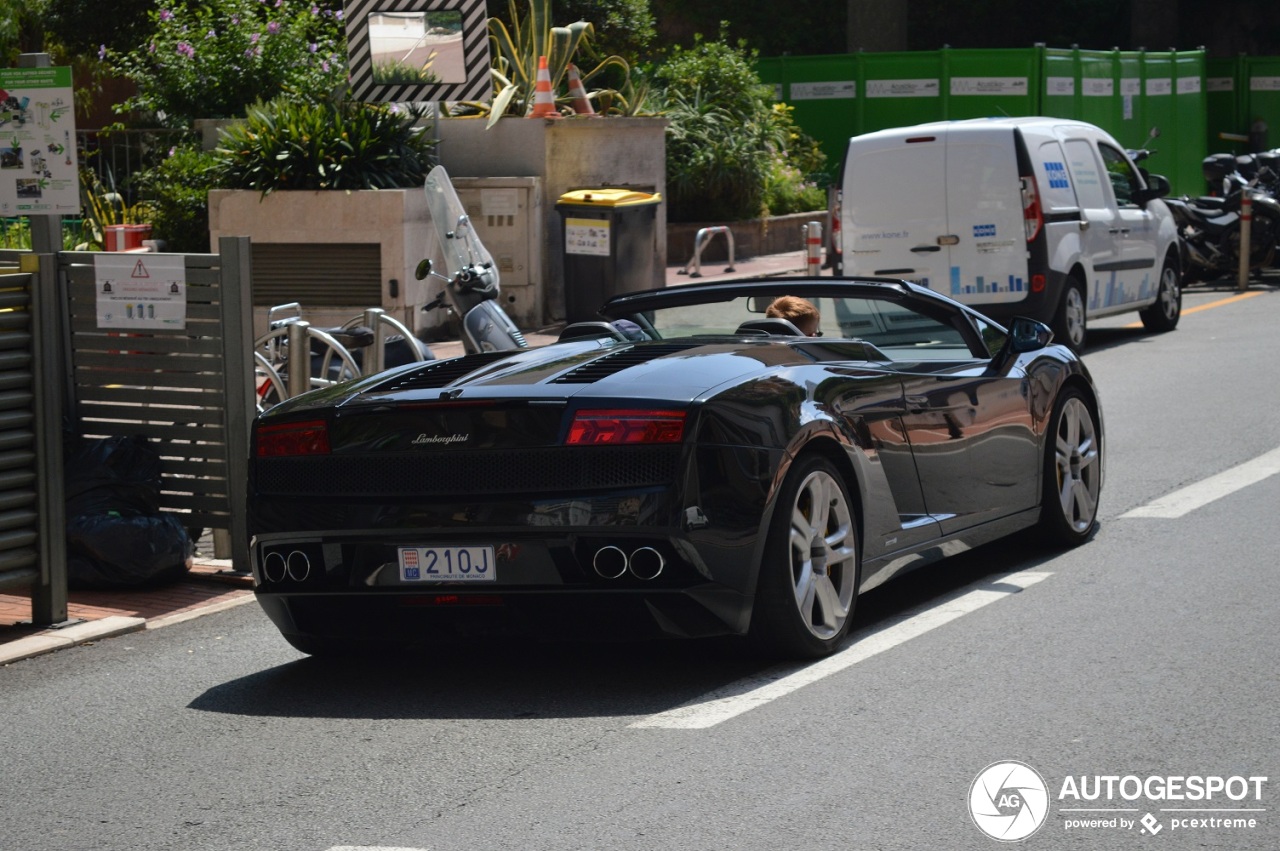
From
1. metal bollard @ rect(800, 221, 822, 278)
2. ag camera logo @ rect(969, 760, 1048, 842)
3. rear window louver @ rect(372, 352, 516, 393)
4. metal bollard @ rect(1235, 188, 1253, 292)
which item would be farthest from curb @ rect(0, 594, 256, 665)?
metal bollard @ rect(1235, 188, 1253, 292)

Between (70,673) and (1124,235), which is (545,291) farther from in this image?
(70,673)

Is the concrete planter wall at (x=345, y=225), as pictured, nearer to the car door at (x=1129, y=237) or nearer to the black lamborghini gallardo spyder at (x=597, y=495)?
the car door at (x=1129, y=237)

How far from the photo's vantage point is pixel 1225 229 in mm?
22641

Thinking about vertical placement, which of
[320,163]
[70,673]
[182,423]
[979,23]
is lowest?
[70,673]

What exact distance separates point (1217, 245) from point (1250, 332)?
5403 millimetres

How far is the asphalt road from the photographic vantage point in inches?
177

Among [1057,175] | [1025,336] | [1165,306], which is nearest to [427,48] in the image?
[1057,175]

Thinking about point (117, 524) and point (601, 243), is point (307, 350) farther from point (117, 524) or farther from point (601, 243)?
point (601, 243)

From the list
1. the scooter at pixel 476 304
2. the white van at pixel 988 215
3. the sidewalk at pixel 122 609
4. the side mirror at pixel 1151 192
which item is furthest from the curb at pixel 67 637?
the side mirror at pixel 1151 192

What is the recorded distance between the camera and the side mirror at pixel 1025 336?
7617 mm

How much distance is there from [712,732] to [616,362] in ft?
4.61

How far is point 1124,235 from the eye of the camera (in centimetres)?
1700

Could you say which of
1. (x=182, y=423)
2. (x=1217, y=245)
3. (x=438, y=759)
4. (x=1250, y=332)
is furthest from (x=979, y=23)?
(x=438, y=759)

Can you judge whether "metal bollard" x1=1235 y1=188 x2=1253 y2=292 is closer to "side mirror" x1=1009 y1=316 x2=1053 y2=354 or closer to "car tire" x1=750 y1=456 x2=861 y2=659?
"side mirror" x1=1009 y1=316 x2=1053 y2=354
